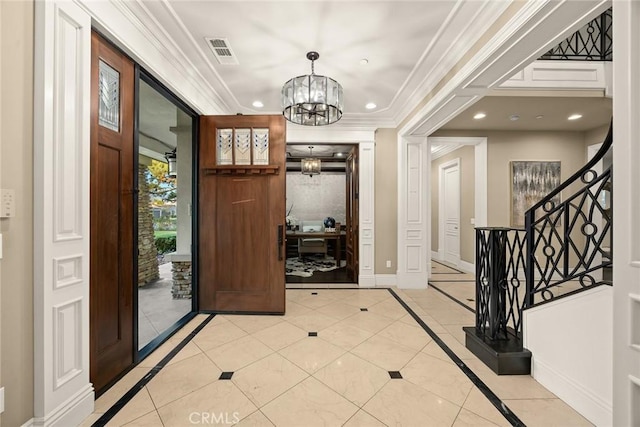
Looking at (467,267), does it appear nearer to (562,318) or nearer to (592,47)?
(592,47)

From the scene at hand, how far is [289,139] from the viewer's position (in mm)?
4699

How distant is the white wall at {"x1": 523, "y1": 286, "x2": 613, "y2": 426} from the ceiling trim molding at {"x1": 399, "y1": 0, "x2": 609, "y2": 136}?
169 centimetres

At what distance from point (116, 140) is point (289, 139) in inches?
117

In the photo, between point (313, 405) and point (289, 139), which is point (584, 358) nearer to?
point (313, 405)

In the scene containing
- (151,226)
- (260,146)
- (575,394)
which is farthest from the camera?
(151,226)

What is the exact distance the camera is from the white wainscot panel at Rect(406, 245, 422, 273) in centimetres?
458

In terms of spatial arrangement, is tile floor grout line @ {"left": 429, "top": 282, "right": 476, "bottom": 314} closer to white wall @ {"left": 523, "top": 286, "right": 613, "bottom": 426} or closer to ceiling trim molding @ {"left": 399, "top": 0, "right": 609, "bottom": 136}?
white wall @ {"left": 523, "top": 286, "right": 613, "bottom": 426}

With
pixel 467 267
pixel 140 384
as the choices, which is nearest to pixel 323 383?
pixel 140 384

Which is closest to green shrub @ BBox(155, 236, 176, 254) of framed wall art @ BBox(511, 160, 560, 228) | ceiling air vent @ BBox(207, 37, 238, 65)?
ceiling air vent @ BBox(207, 37, 238, 65)

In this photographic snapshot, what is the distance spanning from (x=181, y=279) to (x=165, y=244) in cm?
437

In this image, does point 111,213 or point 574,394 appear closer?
point 574,394

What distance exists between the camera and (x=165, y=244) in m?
7.73

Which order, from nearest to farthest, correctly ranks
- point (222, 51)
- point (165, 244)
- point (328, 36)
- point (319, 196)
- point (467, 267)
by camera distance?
1. point (328, 36)
2. point (222, 51)
3. point (467, 267)
4. point (165, 244)
5. point (319, 196)

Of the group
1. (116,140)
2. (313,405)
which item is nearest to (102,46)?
(116,140)
